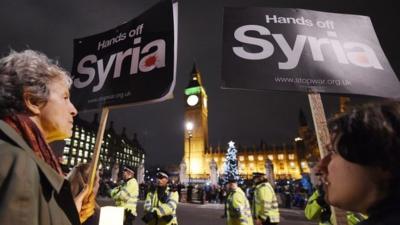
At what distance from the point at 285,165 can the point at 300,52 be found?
294 ft

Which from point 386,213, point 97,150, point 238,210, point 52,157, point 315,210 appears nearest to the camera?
point 386,213

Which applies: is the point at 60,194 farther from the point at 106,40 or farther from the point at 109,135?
the point at 109,135

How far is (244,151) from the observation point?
91.9 m

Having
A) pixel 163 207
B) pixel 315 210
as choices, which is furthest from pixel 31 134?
pixel 163 207

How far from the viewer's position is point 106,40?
3.40 metres

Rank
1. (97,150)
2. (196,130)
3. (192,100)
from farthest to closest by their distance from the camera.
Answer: (192,100), (196,130), (97,150)

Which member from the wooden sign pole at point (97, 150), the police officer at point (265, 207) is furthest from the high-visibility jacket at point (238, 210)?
the wooden sign pole at point (97, 150)

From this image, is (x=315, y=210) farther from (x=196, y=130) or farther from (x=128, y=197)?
(x=196, y=130)

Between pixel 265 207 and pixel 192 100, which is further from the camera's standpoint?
pixel 192 100

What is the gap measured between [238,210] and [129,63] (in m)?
5.04

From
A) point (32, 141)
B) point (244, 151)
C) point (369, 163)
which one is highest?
point (244, 151)

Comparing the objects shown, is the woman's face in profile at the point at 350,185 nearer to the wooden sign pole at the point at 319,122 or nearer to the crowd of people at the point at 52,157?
the crowd of people at the point at 52,157

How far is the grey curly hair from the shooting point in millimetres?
1180

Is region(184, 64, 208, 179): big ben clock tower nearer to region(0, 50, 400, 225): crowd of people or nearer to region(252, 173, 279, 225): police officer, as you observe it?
region(252, 173, 279, 225): police officer
